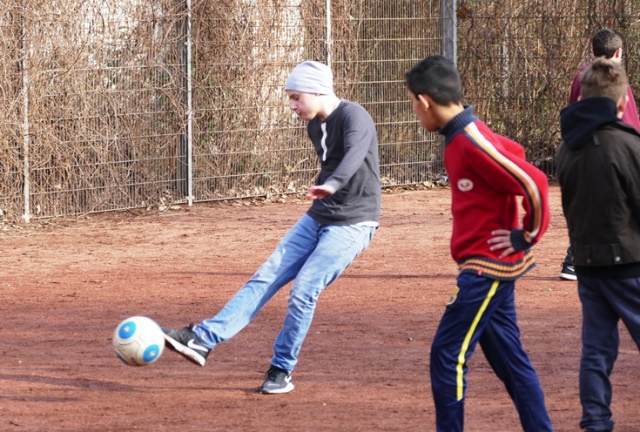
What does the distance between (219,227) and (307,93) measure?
6.88 meters

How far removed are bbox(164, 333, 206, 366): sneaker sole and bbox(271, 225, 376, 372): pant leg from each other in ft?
2.05

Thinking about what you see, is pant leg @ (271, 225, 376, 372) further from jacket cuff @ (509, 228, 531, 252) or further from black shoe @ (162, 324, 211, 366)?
jacket cuff @ (509, 228, 531, 252)

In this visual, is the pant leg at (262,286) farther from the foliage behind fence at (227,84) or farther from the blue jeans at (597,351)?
the foliage behind fence at (227,84)

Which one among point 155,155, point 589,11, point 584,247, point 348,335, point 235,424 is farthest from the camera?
point 589,11

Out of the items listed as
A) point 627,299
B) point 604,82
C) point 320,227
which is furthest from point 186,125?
point 627,299

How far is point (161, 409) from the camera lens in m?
6.02

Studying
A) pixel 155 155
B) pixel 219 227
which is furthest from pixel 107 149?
pixel 219 227

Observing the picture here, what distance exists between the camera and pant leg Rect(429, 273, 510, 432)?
4645 mm

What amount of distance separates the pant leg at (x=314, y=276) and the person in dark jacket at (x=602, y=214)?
4.95 feet

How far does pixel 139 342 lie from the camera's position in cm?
565

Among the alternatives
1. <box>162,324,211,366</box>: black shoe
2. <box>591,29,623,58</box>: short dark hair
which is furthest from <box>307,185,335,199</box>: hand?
<box>591,29,623,58</box>: short dark hair

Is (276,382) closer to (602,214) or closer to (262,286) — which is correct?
(262,286)

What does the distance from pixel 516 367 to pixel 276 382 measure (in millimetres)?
1847

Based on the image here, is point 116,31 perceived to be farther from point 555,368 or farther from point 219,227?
point 555,368
